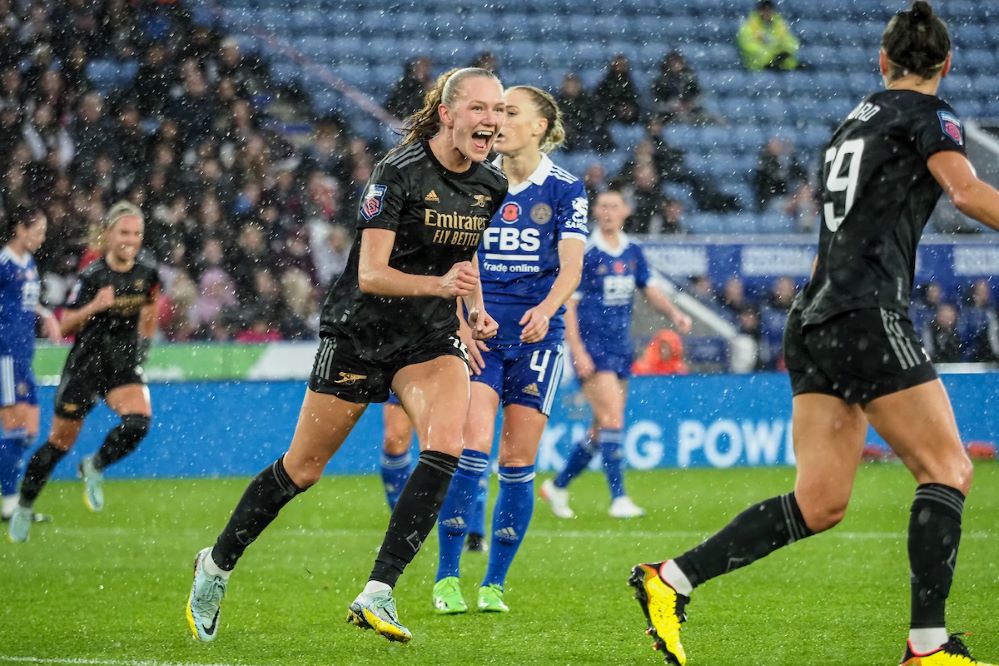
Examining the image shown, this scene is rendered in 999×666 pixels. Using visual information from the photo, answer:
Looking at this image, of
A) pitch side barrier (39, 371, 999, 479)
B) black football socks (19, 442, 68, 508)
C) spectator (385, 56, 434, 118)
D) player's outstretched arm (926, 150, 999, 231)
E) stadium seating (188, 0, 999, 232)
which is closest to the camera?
player's outstretched arm (926, 150, 999, 231)

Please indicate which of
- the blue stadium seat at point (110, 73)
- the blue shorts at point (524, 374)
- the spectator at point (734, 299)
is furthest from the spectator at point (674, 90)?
the blue shorts at point (524, 374)

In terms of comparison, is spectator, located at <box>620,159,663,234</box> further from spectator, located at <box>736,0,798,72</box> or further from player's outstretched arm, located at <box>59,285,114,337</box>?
player's outstretched arm, located at <box>59,285,114,337</box>

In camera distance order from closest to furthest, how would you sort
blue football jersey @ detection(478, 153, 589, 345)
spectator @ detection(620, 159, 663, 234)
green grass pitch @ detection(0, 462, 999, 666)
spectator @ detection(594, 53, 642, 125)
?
1. green grass pitch @ detection(0, 462, 999, 666)
2. blue football jersey @ detection(478, 153, 589, 345)
3. spectator @ detection(620, 159, 663, 234)
4. spectator @ detection(594, 53, 642, 125)

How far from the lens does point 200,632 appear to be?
563 centimetres

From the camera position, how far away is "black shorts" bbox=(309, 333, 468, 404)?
220 inches

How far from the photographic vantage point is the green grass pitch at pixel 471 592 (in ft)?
17.9

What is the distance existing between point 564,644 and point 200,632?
1.39 m

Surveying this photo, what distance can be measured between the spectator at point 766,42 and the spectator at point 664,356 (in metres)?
7.38

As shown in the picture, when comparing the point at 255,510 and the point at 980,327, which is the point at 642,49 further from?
the point at 255,510

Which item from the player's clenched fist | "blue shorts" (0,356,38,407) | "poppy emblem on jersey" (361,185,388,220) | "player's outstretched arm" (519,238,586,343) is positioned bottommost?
"blue shorts" (0,356,38,407)

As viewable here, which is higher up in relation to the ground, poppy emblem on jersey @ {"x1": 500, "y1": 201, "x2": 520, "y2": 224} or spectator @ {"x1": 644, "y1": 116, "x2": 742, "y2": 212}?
poppy emblem on jersey @ {"x1": 500, "y1": 201, "x2": 520, "y2": 224}

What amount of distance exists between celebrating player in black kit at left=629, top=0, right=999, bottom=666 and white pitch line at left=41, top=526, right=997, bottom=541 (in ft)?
15.4

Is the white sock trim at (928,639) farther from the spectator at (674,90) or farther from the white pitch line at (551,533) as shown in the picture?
the spectator at (674,90)

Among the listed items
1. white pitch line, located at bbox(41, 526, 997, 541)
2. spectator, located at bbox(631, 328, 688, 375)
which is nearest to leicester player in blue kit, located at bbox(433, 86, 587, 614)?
white pitch line, located at bbox(41, 526, 997, 541)
